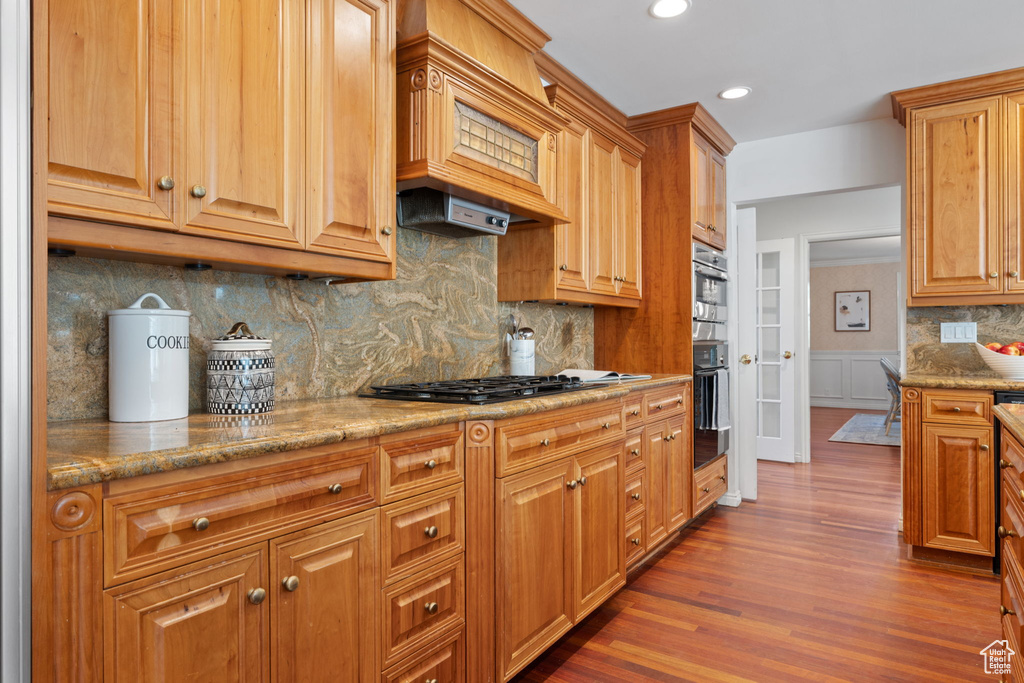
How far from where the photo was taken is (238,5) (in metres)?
1.50

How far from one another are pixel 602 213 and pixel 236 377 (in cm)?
221

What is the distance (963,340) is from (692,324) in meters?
1.54

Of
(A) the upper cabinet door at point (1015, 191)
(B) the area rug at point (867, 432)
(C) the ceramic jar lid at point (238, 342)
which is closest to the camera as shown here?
(C) the ceramic jar lid at point (238, 342)

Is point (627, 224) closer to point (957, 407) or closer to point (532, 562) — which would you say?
point (957, 407)

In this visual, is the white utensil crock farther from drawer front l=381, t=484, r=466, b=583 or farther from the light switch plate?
the light switch plate

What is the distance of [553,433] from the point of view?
2.12m

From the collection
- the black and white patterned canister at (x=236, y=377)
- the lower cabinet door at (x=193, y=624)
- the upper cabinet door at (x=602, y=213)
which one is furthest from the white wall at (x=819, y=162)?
the lower cabinet door at (x=193, y=624)

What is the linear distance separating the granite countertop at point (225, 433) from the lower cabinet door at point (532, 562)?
26cm

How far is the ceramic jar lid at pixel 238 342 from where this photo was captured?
5.41ft

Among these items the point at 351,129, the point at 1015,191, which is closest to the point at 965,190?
the point at 1015,191

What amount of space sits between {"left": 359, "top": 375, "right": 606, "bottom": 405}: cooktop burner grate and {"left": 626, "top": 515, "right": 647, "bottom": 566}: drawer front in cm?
73

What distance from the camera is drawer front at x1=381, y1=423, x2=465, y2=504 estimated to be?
60.9 inches

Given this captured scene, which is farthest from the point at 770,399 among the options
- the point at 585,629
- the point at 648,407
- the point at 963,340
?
the point at 585,629

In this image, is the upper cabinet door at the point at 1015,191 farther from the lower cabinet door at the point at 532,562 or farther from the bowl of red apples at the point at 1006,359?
the lower cabinet door at the point at 532,562
